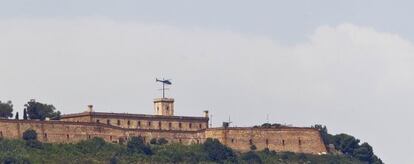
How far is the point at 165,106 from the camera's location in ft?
641

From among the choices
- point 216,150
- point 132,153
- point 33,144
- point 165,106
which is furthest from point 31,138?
point 216,150

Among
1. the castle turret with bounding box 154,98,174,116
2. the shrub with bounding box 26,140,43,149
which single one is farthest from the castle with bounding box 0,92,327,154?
the shrub with bounding box 26,140,43,149

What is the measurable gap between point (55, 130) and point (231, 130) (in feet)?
57.8

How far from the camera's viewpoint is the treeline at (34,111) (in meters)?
191

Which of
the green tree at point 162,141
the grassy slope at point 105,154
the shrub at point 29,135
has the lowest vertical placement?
the grassy slope at point 105,154

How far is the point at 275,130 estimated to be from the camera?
196625 millimetres

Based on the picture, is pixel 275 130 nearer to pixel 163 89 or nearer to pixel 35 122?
pixel 163 89

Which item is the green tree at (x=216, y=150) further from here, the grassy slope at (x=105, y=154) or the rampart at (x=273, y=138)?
the rampart at (x=273, y=138)

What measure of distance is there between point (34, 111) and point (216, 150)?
1696cm

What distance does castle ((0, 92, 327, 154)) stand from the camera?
187 meters

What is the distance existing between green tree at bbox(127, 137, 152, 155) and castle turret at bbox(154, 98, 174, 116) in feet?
22.0

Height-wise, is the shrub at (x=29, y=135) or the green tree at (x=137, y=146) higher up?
the shrub at (x=29, y=135)

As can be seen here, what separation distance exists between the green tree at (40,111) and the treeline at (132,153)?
6.03 meters

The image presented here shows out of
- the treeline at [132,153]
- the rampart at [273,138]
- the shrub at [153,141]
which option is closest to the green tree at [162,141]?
the treeline at [132,153]
